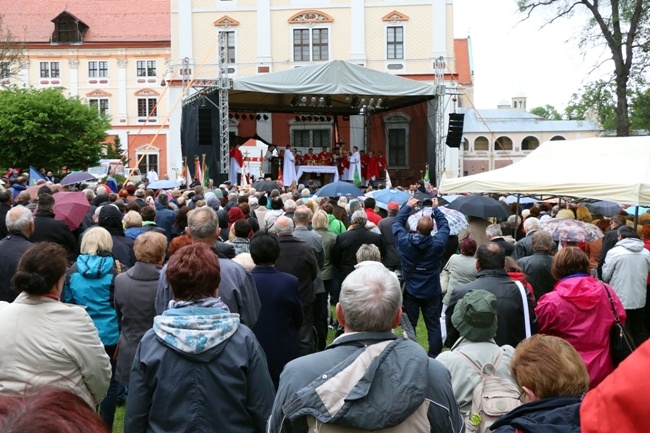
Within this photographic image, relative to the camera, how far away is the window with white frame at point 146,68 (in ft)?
180

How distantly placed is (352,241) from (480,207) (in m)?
3.58

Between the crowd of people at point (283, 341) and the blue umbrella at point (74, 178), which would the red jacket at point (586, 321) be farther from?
the blue umbrella at point (74, 178)

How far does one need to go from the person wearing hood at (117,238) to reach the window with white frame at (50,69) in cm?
5153

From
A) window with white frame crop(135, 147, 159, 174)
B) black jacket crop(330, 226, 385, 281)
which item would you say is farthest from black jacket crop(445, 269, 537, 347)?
window with white frame crop(135, 147, 159, 174)

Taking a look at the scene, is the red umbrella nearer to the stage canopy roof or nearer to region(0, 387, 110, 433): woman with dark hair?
region(0, 387, 110, 433): woman with dark hair

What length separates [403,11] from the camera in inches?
1481

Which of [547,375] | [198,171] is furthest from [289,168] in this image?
[547,375]

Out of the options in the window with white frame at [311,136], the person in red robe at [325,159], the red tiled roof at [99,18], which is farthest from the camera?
the red tiled roof at [99,18]

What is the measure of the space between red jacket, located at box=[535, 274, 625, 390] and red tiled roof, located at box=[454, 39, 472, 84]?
181 feet

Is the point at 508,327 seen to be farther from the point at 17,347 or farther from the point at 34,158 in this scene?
the point at 34,158

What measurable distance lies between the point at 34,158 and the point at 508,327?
34444mm

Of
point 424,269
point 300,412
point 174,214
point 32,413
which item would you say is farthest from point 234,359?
point 174,214

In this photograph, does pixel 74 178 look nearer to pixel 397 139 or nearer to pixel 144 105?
pixel 397 139

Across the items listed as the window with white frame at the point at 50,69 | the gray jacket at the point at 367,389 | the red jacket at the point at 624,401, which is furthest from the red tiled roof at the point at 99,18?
the red jacket at the point at 624,401
